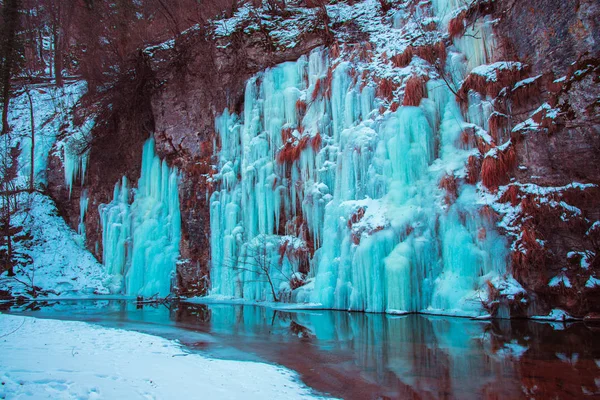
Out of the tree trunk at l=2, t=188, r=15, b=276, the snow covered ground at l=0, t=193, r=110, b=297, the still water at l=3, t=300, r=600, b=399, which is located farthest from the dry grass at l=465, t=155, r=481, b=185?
the tree trunk at l=2, t=188, r=15, b=276

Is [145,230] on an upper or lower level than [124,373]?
upper

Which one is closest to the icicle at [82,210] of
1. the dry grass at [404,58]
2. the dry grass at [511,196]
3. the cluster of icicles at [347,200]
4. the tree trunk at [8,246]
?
the tree trunk at [8,246]

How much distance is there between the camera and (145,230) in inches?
668

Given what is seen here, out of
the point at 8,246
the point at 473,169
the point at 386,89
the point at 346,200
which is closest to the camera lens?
the point at 473,169

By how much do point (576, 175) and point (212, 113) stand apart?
1250cm

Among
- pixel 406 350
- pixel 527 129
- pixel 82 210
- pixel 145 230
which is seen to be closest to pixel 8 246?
pixel 82 210

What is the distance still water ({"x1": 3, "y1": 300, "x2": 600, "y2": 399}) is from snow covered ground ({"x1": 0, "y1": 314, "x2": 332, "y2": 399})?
55cm

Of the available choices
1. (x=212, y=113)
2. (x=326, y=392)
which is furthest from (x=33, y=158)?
(x=326, y=392)

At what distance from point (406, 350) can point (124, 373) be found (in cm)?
374

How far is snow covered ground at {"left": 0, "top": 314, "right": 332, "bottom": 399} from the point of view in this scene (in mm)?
3482

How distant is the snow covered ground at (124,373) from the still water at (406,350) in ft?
1.79

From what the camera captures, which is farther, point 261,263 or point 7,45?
point 7,45

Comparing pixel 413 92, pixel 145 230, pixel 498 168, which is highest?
pixel 413 92

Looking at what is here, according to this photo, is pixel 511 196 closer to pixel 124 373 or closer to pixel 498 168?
pixel 498 168
